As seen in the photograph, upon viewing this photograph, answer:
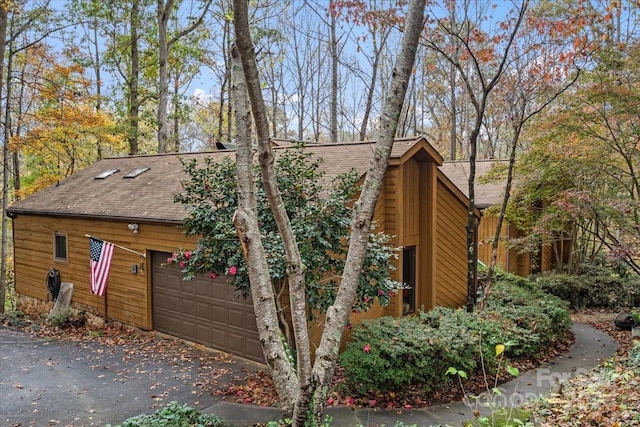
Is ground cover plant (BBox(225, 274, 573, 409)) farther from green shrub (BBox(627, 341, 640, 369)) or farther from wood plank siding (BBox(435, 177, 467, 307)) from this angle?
wood plank siding (BBox(435, 177, 467, 307))

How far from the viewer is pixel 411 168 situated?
9.80 metres

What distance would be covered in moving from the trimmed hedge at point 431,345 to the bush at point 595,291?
500cm

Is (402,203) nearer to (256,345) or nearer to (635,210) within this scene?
(256,345)

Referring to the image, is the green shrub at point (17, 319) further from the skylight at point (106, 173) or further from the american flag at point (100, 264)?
the skylight at point (106, 173)

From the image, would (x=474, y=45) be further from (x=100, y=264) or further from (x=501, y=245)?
(x=100, y=264)

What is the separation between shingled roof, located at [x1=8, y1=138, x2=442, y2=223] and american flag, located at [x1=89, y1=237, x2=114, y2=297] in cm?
75

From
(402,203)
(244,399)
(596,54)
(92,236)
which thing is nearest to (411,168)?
(402,203)

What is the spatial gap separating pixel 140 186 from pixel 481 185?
12.0m

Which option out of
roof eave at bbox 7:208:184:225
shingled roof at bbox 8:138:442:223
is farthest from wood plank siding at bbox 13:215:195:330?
shingled roof at bbox 8:138:442:223

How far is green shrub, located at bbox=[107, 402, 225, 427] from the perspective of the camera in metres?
5.25

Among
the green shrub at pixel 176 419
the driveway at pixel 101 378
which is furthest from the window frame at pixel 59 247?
the green shrub at pixel 176 419

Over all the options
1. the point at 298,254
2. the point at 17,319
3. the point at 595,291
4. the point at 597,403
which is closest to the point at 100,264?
the point at 17,319

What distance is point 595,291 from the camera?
13.6 metres

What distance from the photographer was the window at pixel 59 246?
12617 mm
